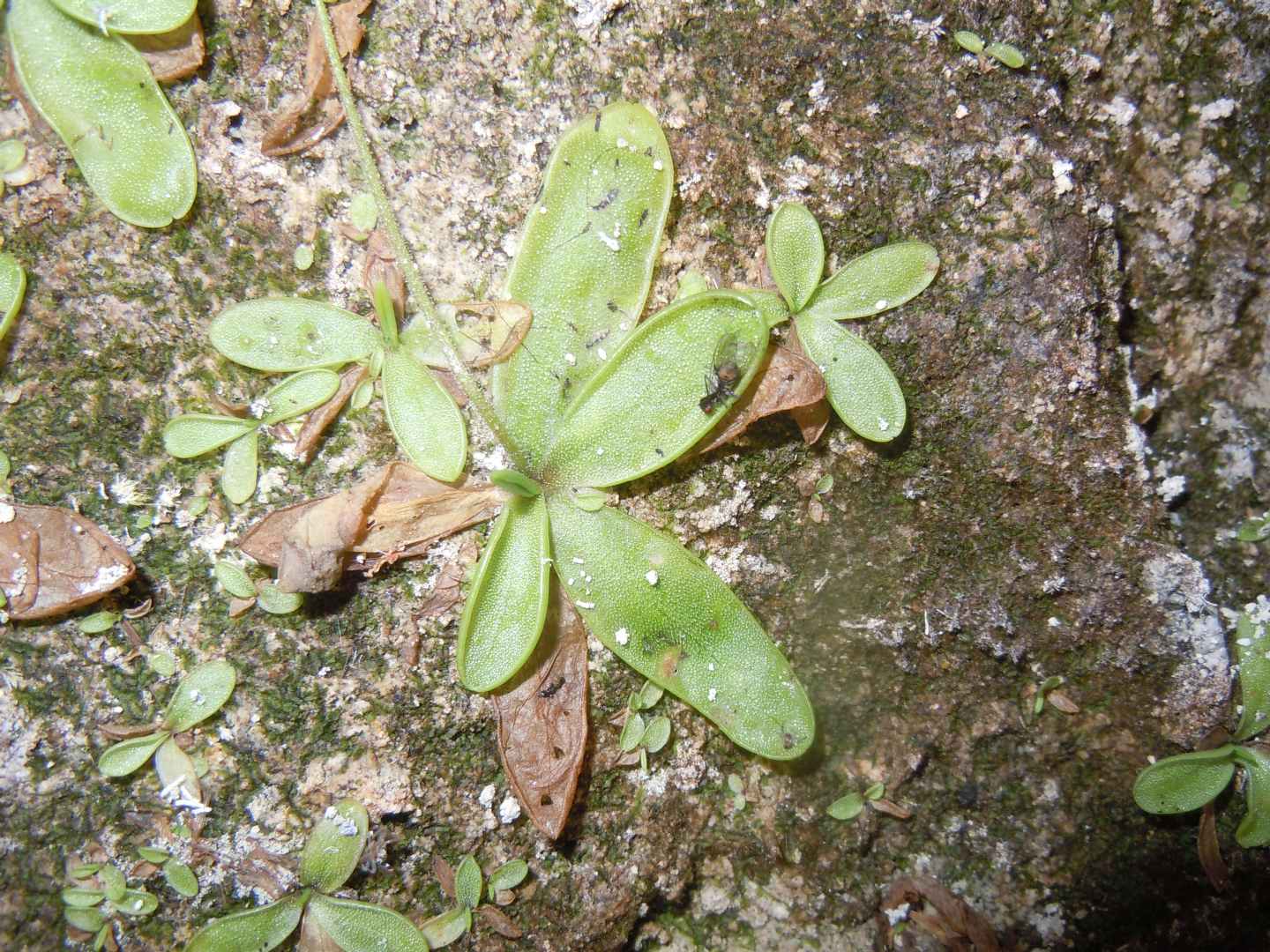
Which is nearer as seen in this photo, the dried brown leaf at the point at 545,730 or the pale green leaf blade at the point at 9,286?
the pale green leaf blade at the point at 9,286

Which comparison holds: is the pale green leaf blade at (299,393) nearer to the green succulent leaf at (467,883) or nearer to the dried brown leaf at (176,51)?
the dried brown leaf at (176,51)

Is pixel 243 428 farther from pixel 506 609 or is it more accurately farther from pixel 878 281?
pixel 878 281

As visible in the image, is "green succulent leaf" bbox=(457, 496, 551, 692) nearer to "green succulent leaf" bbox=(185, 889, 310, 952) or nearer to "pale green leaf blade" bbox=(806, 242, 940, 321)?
"green succulent leaf" bbox=(185, 889, 310, 952)

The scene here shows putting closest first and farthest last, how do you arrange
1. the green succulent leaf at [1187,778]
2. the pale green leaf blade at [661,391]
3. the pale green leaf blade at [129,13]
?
the pale green leaf blade at [129,13]
the pale green leaf blade at [661,391]
the green succulent leaf at [1187,778]

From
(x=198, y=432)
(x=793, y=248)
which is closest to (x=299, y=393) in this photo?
(x=198, y=432)

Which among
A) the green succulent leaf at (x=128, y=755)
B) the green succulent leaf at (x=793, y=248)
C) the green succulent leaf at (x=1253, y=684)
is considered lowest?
the green succulent leaf at (x=1253, y=684)

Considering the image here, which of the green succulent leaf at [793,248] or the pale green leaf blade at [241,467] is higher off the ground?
the green succulent leaf at [793,248]

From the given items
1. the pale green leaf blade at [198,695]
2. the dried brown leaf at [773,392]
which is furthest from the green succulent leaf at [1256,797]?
the pale green leaf blade at [198,695]
